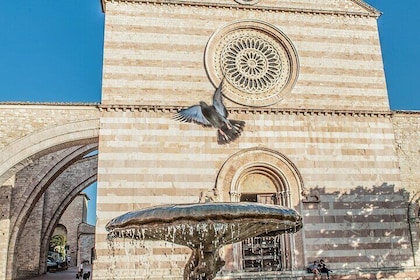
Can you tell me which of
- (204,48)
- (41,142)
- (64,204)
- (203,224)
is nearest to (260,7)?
(204,48)

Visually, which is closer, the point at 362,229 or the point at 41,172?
the point at 362,229

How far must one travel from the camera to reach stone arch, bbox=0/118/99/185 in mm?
14703

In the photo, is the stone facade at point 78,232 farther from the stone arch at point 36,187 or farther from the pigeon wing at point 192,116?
the pigeon wing at point 192,116

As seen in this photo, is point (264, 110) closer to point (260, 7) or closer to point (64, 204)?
point (260, 7)

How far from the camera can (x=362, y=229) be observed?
15.0 m

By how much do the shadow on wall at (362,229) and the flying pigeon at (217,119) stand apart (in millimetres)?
3161

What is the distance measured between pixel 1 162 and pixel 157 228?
27.7ft

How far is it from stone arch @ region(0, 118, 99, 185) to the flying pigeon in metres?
2.89

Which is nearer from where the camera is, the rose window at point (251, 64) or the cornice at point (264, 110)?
the cornice at point (264, 110)

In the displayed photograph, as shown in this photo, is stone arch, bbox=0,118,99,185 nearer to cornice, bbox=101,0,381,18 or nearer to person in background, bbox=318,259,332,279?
cornice, bbox=101,0,381,18

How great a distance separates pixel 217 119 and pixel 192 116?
813mm

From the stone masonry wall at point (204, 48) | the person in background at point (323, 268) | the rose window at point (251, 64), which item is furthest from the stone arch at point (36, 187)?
the person in background at point (323, 268)

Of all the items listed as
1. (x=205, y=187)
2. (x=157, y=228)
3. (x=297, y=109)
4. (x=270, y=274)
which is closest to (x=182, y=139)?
(x=205, y=187)

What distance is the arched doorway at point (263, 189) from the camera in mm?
14562
